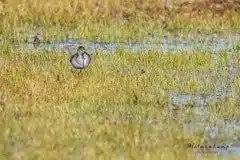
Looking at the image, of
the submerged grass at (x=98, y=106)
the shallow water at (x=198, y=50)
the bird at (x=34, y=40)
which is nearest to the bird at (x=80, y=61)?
the submerged grass at (x=98, y=106)

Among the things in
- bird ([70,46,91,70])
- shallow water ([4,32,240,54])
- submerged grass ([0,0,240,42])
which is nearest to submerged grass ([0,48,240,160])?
bird ([70,46,91,70])

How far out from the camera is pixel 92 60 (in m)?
19.3

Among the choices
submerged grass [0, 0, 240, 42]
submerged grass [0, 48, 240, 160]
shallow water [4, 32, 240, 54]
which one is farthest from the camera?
submerged grass [0, 0, 240, 42]

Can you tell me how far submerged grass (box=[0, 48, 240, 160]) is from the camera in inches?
478

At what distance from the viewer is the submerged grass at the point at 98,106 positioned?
12.1 m

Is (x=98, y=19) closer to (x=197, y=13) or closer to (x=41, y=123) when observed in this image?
(x=197, y=13)

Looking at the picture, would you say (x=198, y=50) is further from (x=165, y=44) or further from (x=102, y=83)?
(x=102, y=83)

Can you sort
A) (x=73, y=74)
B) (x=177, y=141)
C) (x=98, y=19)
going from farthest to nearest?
(x=98, y=19), (x=73, y=74), (x=177, y=141)

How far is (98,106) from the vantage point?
15039 millimetres

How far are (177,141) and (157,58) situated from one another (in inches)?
281

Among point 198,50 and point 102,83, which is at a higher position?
point 198,50

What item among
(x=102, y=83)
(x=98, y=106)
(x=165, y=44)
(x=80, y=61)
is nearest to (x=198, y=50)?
(x=165, y=44)

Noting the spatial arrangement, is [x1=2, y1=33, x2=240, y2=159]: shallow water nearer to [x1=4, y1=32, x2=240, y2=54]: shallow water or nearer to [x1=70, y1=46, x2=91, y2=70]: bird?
[x1=4, y1=32, x2=240, y2=54]: shallow water

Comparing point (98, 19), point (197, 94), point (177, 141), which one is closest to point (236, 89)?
point (197, 94)
